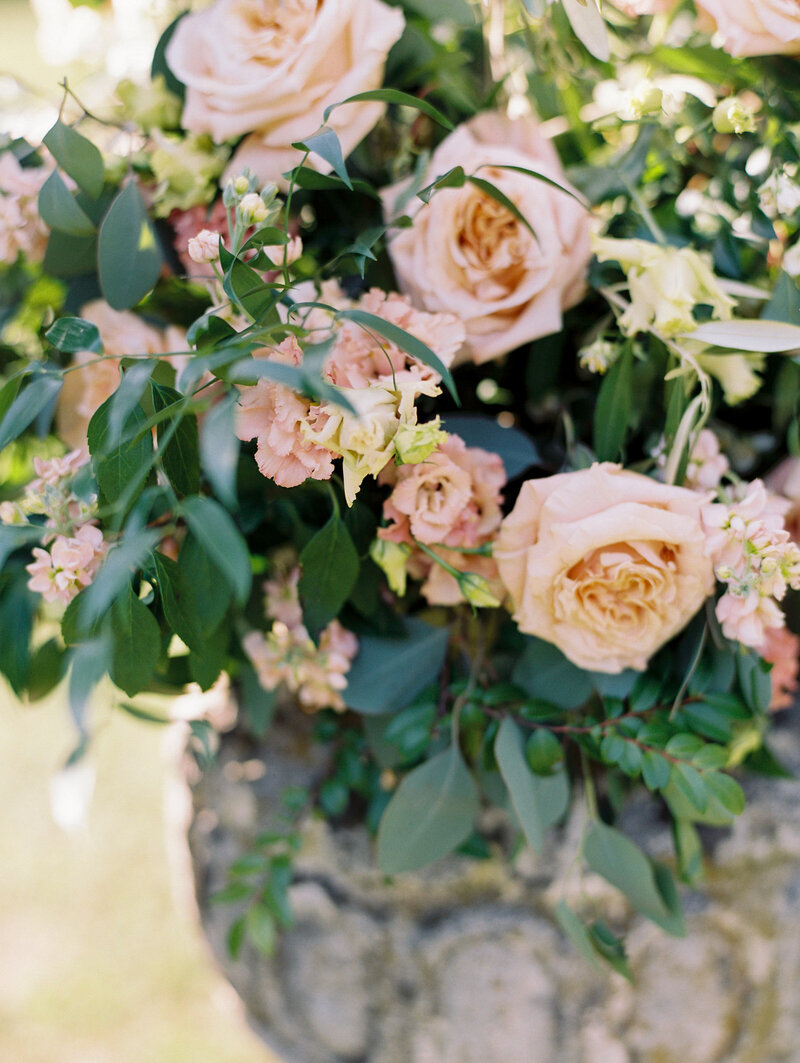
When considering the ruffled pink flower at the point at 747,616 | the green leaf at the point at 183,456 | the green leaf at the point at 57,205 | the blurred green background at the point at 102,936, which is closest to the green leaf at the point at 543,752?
the ruffled pink flower at the point at 747,616

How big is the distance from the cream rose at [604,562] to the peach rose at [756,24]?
21 cm

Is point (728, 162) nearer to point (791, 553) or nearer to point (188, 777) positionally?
point (791, 553)

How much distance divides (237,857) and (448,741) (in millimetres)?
203

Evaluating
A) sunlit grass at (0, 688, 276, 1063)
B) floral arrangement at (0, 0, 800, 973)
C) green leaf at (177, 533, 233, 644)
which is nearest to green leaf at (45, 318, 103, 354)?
floral arrangement at (0, 0, 800, 973)

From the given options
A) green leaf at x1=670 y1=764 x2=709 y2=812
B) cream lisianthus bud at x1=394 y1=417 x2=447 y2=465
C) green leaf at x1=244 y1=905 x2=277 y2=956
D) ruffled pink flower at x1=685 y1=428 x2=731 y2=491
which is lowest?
green leaf at x1=244 y1=905 x2=277 y2=956

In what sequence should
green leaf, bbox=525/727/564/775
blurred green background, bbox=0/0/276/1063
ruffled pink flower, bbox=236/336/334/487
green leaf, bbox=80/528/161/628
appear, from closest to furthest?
1. green leaf, bbox=80/528/161/628
2. ruffled pink flower, bbox=236/336/334/487
3. green leaf, bbox=525/727/564/775
4. blurred green background, bbox=0/0/276/1063

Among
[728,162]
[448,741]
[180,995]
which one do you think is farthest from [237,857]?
[180,995]

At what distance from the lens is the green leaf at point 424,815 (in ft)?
1.46

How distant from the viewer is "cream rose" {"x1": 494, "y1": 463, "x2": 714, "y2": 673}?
0.37 m

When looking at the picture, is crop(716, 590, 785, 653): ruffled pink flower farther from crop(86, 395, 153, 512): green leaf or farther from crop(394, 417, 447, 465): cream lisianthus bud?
crop(86, 395, 153, 512): green leaf

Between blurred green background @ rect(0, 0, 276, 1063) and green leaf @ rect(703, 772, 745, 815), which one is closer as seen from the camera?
green leaf @ rect(703, 772, 745, 815)

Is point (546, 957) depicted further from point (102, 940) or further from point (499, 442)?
point (102, 940)

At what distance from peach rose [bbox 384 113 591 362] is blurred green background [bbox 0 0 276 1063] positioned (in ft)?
2.12

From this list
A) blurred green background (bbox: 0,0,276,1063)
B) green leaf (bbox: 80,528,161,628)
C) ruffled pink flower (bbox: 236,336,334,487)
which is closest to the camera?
green leaf (bbox: 80,528,161,628)
